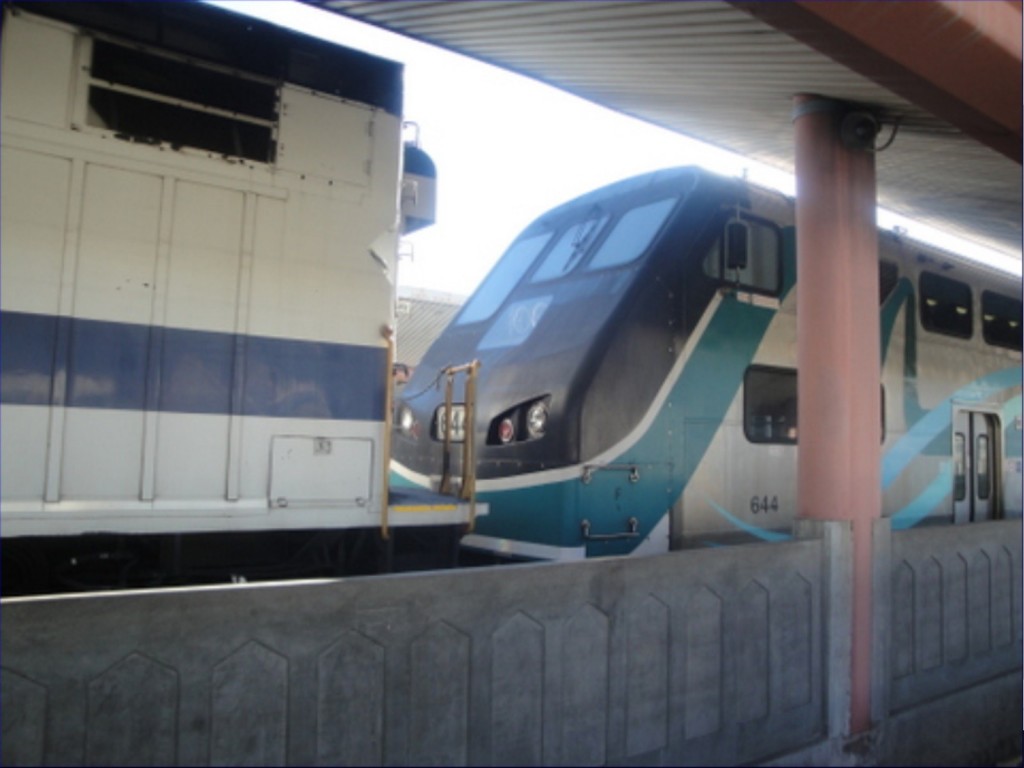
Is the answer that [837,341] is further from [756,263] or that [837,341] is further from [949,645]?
[949,645]

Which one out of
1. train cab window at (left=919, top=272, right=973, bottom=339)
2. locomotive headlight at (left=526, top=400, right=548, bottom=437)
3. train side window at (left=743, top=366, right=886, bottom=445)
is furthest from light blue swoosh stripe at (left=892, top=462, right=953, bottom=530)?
locomotive headlight at (left=526, top=400, right=548, bottom=437)

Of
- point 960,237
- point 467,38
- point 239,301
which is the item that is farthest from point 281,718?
point 960,237

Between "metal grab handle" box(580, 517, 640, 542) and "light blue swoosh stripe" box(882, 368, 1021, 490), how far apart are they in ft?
10.6

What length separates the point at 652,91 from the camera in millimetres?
6012

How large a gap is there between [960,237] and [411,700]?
404 inches

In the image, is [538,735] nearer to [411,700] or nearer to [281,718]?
[411,700]

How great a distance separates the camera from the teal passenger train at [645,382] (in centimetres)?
533

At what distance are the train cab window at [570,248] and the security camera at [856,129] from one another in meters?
1.94

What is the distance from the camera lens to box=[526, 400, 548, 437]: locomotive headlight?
5348mm

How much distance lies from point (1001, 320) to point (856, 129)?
211 inches

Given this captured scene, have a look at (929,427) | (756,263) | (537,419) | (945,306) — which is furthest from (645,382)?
(945,306)

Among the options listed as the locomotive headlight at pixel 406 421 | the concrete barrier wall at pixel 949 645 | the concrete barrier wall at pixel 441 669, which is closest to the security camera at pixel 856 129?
the concrete barrier wall at pixel 949 645

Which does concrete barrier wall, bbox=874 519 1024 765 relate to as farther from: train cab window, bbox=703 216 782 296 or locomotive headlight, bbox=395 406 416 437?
locomotive headlight, bbox=395 406 416 437

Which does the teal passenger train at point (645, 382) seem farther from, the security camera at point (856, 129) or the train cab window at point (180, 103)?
the train cab window at point (180, 103)
